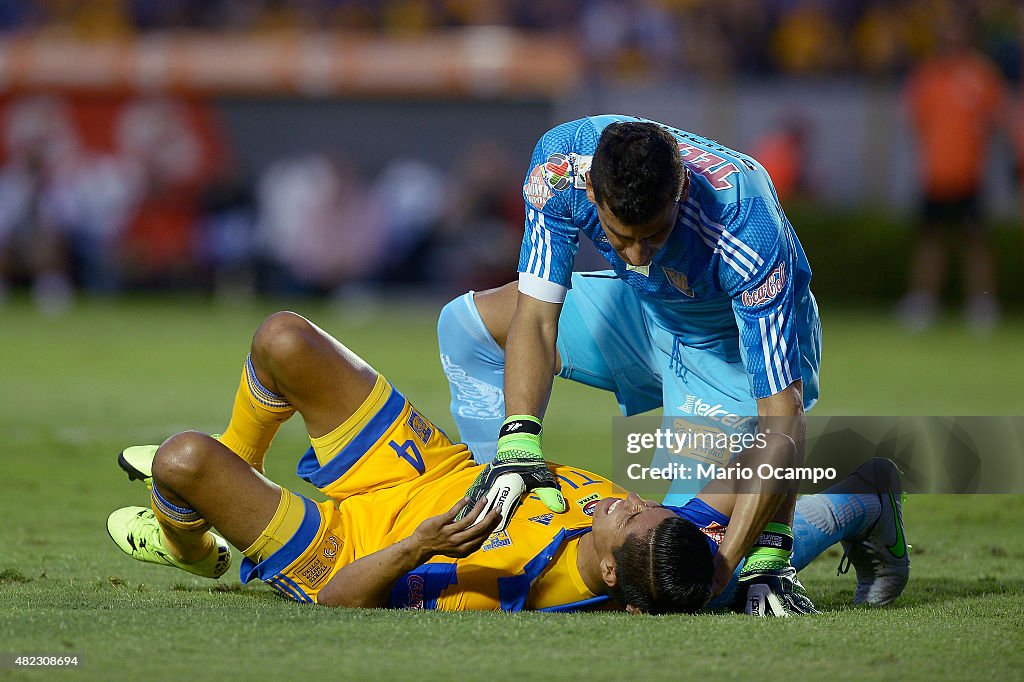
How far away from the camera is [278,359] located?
4438mm

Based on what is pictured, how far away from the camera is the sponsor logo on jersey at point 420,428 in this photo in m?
4.61

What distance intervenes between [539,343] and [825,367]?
6998 millimetres

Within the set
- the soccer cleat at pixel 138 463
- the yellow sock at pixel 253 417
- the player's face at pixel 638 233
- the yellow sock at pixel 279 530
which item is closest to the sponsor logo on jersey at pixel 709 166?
the player's face at pixel 638 233

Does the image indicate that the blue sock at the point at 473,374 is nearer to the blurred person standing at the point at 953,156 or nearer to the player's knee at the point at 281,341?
the player's knee at the point at 281,341

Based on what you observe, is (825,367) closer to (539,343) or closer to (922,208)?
(922,208)

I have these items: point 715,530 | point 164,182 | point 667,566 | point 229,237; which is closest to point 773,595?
point 715,530

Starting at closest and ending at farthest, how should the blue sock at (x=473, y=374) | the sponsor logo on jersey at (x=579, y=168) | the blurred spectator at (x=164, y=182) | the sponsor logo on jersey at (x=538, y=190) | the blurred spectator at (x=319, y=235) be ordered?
the sponsor logo on jersey at (x=579, y=168) < the sponsor logo on jersey at (x=538, y=190) < the blue sock at (x=473, y=374) < the blurred spectator at (x=164, y=182) < the blurred spectator at (x=319, y=235)

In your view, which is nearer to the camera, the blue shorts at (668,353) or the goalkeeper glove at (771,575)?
the goalkeeper glove at (771,575)

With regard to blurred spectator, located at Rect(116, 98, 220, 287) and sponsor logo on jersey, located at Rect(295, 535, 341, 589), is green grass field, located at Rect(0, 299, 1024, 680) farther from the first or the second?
blurred spectator, located at Rect(116, 98, 220, 287)

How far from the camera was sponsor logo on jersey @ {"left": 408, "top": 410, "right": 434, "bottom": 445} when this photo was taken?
15.1 feet

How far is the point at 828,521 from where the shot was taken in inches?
184

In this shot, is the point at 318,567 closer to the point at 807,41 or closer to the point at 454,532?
the point at 454,532

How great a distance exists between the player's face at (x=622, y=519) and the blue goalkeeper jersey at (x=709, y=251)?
532 millimetres

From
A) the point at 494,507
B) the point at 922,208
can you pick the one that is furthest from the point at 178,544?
the point at 922,208
